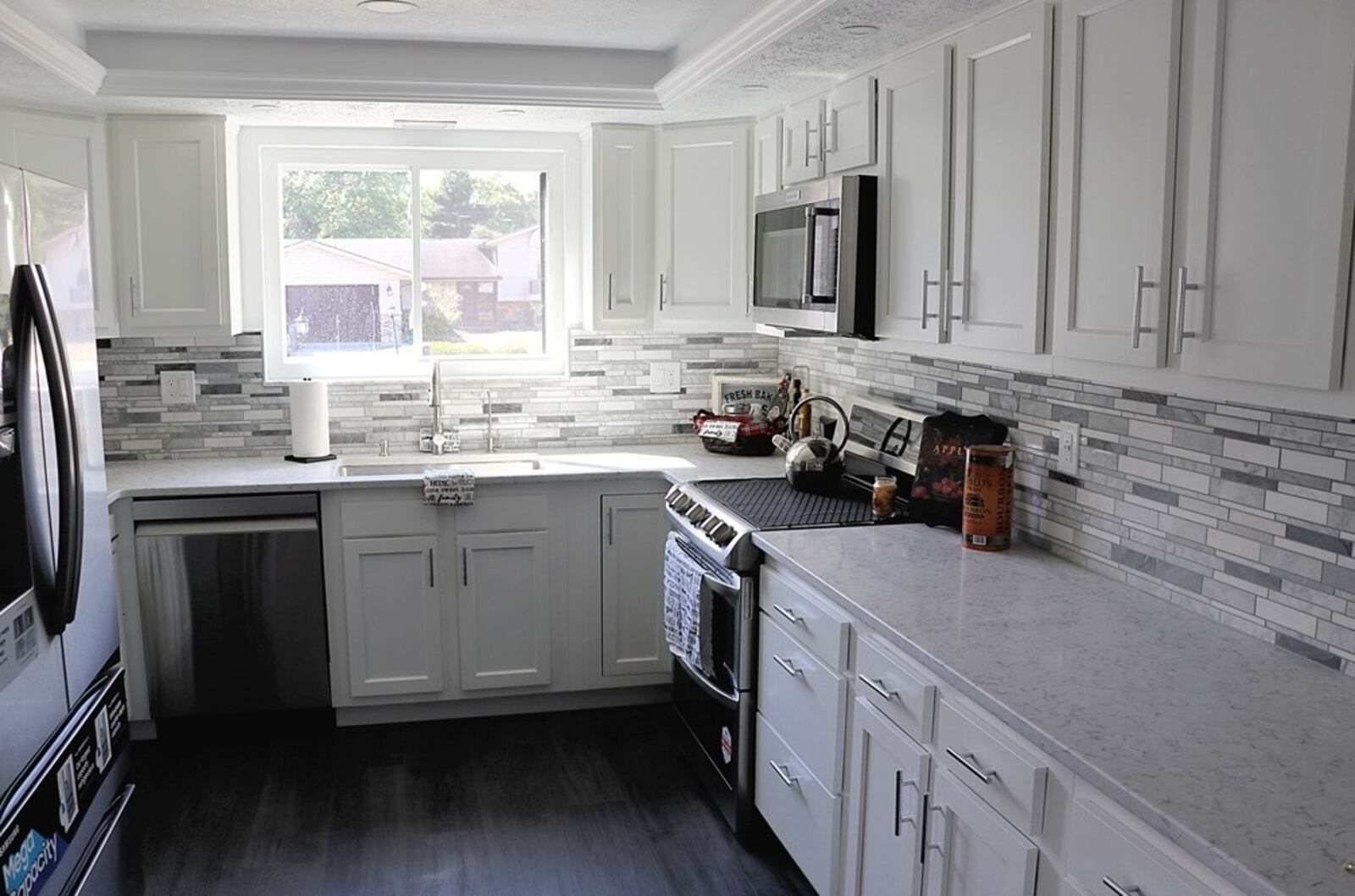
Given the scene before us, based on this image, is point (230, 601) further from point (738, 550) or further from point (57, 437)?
point (57, 437)

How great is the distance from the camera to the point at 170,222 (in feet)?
13.0

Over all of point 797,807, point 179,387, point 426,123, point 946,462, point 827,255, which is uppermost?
point 426,123

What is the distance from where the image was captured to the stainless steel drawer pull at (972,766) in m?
1.91

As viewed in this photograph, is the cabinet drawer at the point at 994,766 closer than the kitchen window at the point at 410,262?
Yes

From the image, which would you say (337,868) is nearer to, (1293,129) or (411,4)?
(411,4)

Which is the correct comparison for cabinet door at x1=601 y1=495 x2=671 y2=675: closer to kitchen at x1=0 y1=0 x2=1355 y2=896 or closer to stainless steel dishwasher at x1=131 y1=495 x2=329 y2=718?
kitchen at x1=0 y1=0 x2=1355 y2=896

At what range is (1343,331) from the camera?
62.9 inches

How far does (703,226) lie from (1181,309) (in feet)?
8.06

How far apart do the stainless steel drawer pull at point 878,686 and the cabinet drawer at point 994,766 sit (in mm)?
177

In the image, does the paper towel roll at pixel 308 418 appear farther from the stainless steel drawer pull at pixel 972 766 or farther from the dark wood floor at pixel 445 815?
the stainless steel drawer pull at pixel 972 766

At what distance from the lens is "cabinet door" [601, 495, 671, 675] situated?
4016 millimetres

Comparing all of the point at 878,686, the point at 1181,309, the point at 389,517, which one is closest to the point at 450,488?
the point at 389,517

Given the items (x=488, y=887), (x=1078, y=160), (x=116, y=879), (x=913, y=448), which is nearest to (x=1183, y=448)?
(x=1078, y=160)

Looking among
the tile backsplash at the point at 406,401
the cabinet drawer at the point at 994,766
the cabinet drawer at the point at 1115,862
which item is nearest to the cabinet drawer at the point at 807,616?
the cabinet drawer at the point at 994,766
